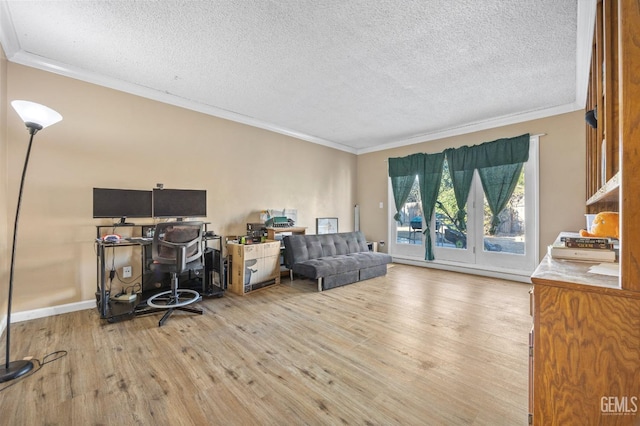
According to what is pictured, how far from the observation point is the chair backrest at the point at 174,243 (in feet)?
9.00

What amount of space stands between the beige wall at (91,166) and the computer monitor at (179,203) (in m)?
0.20

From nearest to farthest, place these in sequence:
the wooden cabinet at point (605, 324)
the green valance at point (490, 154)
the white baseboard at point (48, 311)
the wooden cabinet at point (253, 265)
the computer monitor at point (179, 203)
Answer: the wooden cabinet at point (605, 324), the white baseboard at point (48, 311), the computer monitor at point (179, 203), the wooden cabinet at point (253, 265), the green valance at point (490, 154)

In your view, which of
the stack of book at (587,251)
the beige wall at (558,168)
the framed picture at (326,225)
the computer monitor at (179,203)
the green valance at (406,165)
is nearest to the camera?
the stack of book at (587,251)

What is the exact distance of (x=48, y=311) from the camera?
275cm

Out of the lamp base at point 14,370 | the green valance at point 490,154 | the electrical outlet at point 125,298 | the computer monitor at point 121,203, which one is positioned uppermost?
the green valance at point 490,154

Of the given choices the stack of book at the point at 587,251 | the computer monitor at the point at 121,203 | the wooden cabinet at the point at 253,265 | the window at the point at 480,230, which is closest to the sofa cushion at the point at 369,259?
the window at the point at 480,230

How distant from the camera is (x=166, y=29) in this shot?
2.28 m

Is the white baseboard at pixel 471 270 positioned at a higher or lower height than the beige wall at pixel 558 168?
lower

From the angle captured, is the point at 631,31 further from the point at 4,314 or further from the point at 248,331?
the point at 4,314

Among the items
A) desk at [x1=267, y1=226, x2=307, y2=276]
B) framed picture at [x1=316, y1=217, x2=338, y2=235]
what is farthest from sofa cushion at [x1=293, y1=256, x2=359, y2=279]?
framed picture at [x1=316, y1=217, x2=338, y2=235]

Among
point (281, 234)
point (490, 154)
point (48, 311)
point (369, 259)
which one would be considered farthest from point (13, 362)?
point (490, 154)

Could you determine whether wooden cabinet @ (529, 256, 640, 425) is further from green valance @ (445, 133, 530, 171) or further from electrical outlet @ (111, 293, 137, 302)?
green valance @ (445, 133, 530, 171)

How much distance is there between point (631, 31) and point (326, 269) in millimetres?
3372

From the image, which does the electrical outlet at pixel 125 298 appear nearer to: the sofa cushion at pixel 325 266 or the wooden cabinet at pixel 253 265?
the wooden cabinet at pixel 253 265
